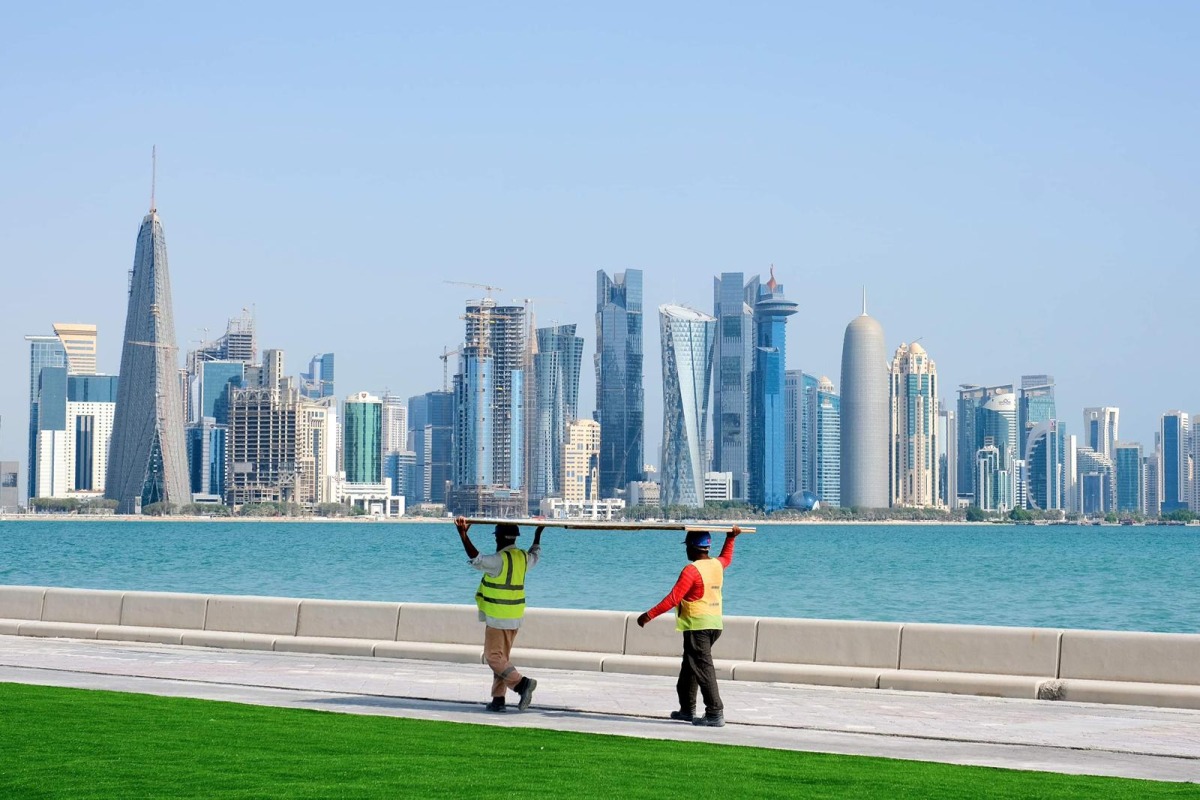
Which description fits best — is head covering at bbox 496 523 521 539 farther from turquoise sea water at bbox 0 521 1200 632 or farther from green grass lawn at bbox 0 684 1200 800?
turquoise sea water at bbox 0 521 1200 632

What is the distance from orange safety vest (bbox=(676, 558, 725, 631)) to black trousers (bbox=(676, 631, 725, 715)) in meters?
0.07

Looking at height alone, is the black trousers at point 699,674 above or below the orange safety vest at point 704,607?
below

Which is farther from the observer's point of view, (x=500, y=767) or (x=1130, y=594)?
(x=1130, y=594)

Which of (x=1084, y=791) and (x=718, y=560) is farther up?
(x=718, y=560)

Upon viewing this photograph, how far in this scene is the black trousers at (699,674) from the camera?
1399 cm

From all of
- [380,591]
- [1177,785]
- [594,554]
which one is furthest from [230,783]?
[594,554]

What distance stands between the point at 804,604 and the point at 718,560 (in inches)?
1867

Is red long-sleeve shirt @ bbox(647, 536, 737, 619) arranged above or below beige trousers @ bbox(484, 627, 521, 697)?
above

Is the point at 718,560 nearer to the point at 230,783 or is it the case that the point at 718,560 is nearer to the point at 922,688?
the point at 922,688

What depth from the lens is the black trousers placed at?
13992 mm

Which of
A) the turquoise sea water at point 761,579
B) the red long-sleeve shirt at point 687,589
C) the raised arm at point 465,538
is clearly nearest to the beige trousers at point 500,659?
the raised arm at point 465,538

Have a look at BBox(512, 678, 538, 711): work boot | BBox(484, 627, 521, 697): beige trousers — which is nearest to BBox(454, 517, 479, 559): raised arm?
BBox(484, 627, 521, 697): beige trousers

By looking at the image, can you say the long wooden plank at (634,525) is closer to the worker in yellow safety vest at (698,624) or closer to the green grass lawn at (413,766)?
the worker in yellow safety vest at (698,624)

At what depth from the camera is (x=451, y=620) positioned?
68.1 feet
